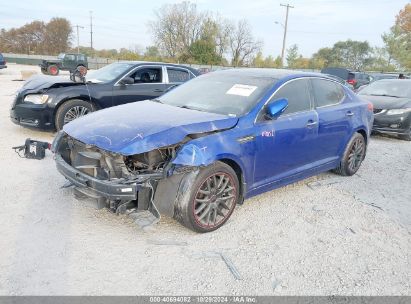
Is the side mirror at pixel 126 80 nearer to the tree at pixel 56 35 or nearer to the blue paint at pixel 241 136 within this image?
the blue paint at pixel 241 136

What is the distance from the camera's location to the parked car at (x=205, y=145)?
3312 millimetres

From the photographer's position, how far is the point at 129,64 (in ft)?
25.4

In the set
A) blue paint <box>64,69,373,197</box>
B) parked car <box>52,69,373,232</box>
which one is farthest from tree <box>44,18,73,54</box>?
blue paint <box>64,69,373,197</box>

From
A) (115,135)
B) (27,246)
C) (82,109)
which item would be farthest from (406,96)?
(27,246)

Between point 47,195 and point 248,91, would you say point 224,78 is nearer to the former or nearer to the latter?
point 248,91

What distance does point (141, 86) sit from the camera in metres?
7.55

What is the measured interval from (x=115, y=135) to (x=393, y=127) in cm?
744

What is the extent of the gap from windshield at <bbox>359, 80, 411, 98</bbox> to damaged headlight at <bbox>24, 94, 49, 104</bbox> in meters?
7.99

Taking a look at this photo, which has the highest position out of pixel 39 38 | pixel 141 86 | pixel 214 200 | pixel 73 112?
pixel 39 38

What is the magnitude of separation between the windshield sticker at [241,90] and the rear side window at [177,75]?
386 cm

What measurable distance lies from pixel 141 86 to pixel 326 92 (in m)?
3.96

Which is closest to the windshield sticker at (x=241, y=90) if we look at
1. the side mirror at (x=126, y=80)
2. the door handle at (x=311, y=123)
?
the door handle at (x=311, y=123)

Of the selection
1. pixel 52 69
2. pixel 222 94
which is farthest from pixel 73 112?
pixel 52 69

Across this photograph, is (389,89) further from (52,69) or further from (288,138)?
(52,69)
